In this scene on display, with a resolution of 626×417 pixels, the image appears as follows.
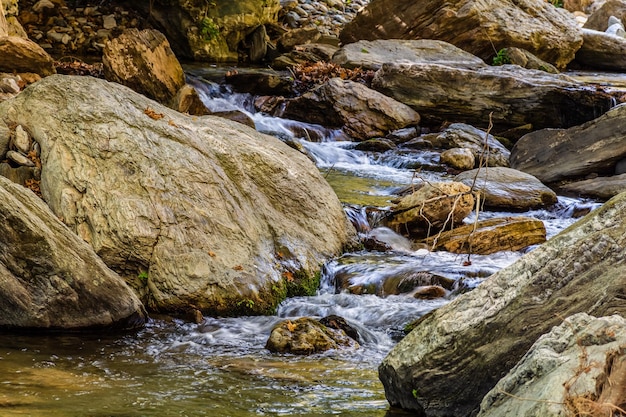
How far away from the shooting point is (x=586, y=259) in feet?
12.9

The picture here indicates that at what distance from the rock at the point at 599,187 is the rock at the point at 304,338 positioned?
21.9ft

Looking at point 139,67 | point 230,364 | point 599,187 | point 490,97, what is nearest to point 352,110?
point 490,97

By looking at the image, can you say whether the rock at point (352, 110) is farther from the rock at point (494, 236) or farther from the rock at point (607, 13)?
the rock at point (607, 13)

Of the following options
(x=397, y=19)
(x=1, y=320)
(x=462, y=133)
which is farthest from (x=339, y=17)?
(x=1, y=320)

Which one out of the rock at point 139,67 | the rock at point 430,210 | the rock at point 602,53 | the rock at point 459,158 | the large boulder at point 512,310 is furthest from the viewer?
the rock at point 602,53

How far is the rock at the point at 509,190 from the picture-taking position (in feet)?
33.7

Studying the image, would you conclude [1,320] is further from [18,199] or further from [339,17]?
[339,17]

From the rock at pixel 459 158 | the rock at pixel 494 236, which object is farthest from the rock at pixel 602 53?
the rock at pixel 494 236

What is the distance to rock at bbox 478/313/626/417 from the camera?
262 centimetres

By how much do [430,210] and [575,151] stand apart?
482 centimetres

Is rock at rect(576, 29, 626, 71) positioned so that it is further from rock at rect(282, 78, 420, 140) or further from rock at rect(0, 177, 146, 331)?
rock at rect(0, 177, 146, 331)

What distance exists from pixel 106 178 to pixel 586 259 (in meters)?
4.35

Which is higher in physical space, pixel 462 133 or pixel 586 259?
pixel 586 259

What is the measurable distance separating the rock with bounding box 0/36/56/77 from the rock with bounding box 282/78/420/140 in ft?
15.3
